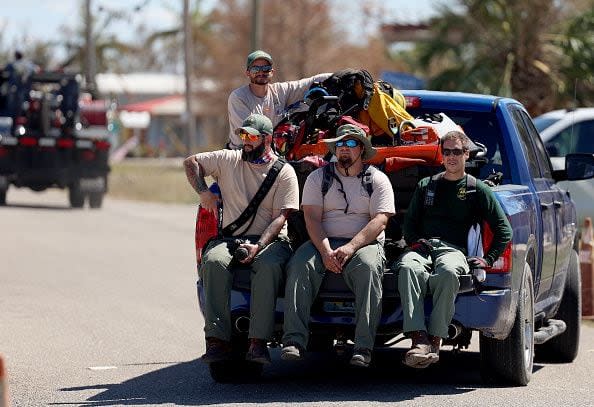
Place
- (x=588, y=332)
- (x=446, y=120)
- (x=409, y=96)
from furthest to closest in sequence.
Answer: (x=588, y=332), (x=409, y=96), (x=446, y=120)

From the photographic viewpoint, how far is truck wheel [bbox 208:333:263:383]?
9.27 metres

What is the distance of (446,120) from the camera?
9898mm

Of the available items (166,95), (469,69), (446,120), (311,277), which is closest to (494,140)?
(446,120)

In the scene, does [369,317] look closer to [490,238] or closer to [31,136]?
[490,238]

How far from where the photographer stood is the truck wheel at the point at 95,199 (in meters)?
29.3

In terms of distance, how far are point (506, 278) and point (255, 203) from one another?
5.16 ft

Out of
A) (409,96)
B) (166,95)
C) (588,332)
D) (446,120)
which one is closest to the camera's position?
(446,120)

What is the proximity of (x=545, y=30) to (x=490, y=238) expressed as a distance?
2058cm

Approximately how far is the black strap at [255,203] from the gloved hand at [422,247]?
941 mm

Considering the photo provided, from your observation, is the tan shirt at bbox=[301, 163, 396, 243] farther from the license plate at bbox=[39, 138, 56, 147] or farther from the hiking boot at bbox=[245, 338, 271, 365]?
the license plate at bbox=[39, 138, 56, 147]

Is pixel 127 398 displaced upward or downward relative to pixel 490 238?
downward

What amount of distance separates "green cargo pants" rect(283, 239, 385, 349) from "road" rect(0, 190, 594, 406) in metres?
0.39

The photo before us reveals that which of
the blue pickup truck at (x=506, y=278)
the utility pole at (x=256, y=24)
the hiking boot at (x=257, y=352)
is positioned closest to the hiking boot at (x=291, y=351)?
the hiking boot at (x=257, y=352)

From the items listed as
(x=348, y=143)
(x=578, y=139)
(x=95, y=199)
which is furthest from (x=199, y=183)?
(x=95, y=199)
